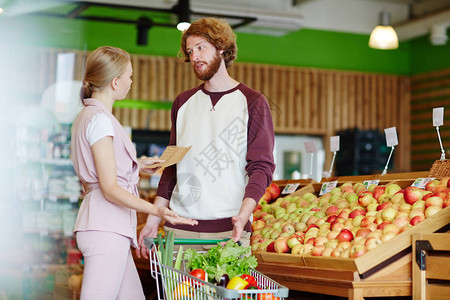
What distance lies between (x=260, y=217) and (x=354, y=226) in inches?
35.5

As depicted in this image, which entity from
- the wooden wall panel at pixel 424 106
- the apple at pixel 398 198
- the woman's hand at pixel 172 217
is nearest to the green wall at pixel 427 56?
the wooden wall panel at pixel 424 106

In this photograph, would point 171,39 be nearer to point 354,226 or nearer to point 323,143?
point 323,143

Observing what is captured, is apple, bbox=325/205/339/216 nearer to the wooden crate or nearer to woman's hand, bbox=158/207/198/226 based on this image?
the wooden crate

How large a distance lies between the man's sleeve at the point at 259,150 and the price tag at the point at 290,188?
1.67 m

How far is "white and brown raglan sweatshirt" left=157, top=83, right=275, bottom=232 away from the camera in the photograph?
2.60 m

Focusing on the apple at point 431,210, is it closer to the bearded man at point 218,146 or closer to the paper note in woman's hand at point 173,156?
the bearded man at point 218,146

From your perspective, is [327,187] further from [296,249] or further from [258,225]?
[296,249]

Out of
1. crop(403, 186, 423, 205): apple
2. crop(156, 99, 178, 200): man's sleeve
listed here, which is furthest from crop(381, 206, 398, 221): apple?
crop(156, 99, 178, 200): man's sleeve

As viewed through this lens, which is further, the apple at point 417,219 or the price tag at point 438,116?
the price tag at point 438,116

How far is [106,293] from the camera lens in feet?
7.26

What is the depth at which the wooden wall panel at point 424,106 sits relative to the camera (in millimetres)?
10484

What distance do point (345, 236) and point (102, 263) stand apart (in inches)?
50.6

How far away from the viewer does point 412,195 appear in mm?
3184

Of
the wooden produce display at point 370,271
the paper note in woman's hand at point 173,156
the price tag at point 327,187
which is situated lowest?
the wooden produce display at point 370,271
